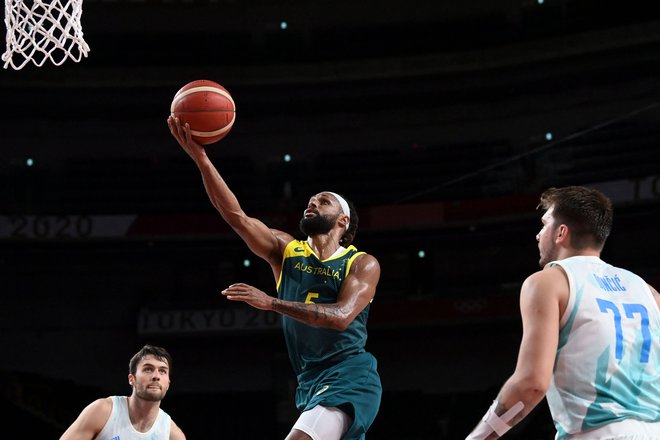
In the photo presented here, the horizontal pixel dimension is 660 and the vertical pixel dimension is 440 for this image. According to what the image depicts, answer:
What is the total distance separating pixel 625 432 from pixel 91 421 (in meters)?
3.87

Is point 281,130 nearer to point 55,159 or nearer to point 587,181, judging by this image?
point 55,159

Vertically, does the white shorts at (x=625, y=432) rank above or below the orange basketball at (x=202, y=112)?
below

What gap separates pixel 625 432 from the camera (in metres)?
2.67

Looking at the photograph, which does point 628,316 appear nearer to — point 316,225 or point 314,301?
point 314,301

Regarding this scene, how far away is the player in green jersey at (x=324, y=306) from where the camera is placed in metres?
4.28

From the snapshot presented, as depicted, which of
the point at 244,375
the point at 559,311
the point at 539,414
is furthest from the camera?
the point at 244,375

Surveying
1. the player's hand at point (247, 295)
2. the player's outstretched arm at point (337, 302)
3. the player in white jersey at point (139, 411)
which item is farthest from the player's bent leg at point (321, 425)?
the player in white jersey at point (139, 411)

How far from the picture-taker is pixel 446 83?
726 inches

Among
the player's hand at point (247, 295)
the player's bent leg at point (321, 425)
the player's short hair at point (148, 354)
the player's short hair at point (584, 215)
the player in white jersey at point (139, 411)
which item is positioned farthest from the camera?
the player's short hair at point (148, 354)

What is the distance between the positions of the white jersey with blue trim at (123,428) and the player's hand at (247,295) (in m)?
2.29

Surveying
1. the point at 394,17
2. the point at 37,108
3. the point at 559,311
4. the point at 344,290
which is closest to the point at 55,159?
the point at 37,108

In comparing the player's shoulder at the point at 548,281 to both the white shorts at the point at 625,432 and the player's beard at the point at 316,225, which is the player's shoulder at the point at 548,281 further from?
the player's beard at the point at 316,225

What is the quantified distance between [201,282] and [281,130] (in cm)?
384

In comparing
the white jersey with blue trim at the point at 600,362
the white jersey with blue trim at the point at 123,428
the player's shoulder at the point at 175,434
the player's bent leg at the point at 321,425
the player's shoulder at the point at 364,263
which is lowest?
the player's shoulder at the point at 175,434
